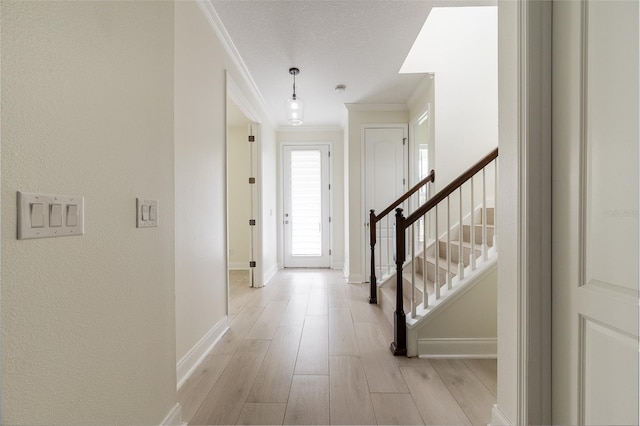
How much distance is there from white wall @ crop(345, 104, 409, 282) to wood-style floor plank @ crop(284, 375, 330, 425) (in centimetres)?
251

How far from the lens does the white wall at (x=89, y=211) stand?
0.68 meters

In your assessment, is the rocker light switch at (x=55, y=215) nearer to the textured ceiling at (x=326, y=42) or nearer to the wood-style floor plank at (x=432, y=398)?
the wood-style floor plank at (x=432, y=398)

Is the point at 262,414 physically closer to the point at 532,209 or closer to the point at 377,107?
the point at 532,209

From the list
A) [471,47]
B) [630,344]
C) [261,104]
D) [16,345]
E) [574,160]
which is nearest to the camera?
[16,345]

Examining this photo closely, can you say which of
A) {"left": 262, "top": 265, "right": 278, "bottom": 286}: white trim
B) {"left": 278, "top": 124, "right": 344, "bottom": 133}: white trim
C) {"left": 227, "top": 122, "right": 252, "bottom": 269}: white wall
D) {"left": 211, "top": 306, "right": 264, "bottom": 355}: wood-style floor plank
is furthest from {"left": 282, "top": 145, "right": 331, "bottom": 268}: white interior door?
{"left": 211, "top": 306, "right": 264, "bottom": 355}: wood-style floor plank

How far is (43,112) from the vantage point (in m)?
0.74

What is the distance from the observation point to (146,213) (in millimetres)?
1193

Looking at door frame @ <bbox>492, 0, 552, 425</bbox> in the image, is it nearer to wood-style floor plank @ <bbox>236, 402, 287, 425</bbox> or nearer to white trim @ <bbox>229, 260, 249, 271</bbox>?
wood-style floor plank @ <bbox>236, 402, 287, 425</bbox>

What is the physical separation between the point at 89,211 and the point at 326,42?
94.7 inches

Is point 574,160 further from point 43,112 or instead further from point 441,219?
A: point 441,219

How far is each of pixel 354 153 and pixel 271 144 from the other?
1471 mm

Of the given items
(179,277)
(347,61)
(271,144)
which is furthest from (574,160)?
(271,144)

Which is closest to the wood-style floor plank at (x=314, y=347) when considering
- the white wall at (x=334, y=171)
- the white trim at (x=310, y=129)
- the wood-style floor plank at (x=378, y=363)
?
the wood-style floor plank at (x=378, y=363)

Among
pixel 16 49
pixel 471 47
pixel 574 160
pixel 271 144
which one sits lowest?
pixel 574 160
